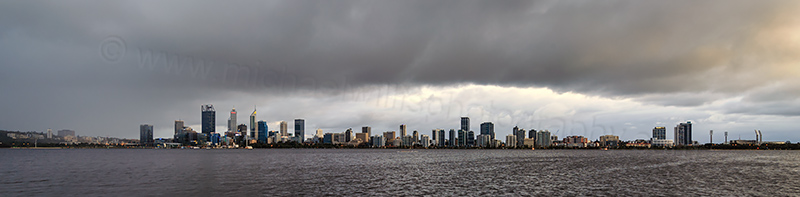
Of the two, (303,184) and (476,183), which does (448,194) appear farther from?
(303,184)

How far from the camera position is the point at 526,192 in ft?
222

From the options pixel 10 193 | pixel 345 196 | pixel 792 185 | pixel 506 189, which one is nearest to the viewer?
pixel 345 196

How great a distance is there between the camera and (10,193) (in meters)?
66.1

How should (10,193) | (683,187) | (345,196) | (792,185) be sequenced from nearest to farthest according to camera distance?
(345,196)
(10,193)
(683,187)
(792,185)

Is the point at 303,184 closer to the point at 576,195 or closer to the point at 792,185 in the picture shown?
the point at 576,195

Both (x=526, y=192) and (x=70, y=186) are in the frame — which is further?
(x=70, y=186)

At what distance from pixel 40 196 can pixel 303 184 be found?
34846mm

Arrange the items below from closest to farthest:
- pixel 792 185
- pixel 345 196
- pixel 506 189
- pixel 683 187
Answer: pixel 345 196
pixel 506 189
pixel 683 187
pixel 792 185

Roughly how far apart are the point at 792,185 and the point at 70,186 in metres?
Answer: 119

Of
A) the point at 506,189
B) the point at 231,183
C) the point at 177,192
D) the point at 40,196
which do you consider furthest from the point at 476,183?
the point at 40,196

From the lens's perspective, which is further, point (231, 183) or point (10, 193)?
point (231, 183)

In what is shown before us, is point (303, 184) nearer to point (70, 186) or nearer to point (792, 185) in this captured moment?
point (70, 186)

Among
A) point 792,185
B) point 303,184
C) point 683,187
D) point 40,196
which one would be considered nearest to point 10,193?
point 40,196

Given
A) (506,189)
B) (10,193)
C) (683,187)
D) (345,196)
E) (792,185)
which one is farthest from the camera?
(792,185)
